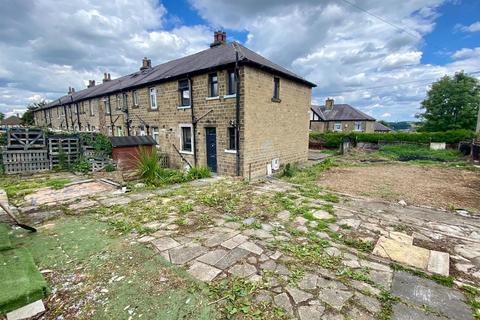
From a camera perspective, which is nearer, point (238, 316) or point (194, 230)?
point (238, 316)

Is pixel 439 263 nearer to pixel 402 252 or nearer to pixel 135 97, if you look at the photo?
pixel 402 252

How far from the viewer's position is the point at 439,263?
3500mm

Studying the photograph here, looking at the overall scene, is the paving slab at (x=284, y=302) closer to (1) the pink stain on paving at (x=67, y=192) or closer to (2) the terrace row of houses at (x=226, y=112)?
(1) the pink stain on paving at (x=67, y=192)

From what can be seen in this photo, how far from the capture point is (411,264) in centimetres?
348

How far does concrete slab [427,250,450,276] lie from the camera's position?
10.8 ft

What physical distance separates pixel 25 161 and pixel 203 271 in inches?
489

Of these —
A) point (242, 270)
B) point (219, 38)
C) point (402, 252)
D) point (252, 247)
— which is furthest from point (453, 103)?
point (242, 270)

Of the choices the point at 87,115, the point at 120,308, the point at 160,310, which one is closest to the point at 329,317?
the point at 160,310

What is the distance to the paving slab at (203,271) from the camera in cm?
303

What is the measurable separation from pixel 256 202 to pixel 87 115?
2436 cm

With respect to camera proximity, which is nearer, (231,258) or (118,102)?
(231,258)

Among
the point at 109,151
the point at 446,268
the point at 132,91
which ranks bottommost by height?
the point at 446,268

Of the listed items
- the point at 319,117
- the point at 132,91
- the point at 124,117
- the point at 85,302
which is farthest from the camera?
the point at 319,117

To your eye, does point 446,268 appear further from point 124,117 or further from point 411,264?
point 124,117
